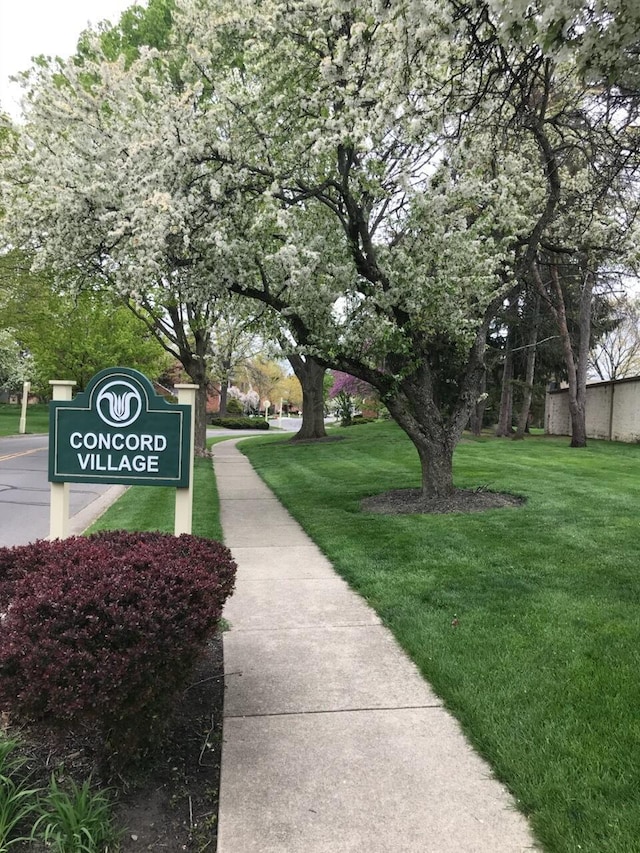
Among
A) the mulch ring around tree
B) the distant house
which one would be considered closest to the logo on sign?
the mulch ring around tree

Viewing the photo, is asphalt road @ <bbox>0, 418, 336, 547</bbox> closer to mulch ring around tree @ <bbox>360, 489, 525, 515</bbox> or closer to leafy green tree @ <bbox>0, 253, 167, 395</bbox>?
mulch ring around tree @ <bbox>360, 489, 525, 515</bbox>

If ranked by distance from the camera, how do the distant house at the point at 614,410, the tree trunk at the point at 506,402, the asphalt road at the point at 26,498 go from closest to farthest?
1. the asphalt road at the point at 26,498
2. the distant house at the point at 614,410
3. the tree trunk at the point at 506,402

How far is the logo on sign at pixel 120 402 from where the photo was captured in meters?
3.97

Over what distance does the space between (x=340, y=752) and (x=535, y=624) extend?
2.16 meters

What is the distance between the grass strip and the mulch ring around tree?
249 centimetres

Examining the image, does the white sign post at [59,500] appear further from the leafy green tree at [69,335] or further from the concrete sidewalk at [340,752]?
the leafy green tree at [69,335]

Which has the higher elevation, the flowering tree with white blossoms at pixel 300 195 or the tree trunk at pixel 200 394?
the flowering tree with white blossoms at pixel 300 195

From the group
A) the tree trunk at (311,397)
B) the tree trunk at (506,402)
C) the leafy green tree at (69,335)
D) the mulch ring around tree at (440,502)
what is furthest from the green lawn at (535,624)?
the leafy green tree at (69,335)

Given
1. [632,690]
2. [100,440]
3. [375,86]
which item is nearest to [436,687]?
[632,690]

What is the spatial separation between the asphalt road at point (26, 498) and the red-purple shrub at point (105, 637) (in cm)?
535

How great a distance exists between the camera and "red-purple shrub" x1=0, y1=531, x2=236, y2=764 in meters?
2.43

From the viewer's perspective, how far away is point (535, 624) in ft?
15.3

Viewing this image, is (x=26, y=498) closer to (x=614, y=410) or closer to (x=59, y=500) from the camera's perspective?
(x=59, y=500)

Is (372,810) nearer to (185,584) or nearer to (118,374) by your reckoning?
(185,584)
